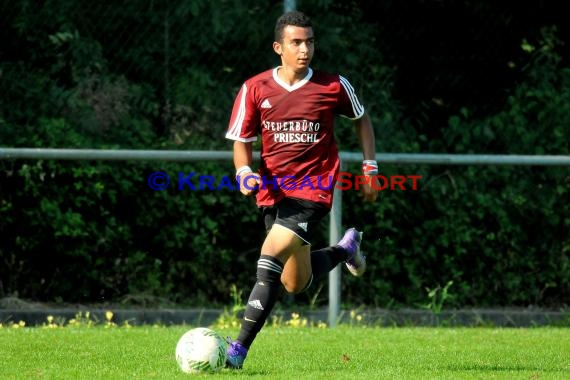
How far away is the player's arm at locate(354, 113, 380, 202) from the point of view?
6891 mm

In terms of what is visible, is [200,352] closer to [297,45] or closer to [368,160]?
[368,160]

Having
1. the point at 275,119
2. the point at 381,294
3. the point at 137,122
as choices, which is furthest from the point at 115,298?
the point at 275,119

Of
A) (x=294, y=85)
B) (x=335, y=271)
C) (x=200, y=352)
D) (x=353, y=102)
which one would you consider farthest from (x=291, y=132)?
(x=335, y=271)

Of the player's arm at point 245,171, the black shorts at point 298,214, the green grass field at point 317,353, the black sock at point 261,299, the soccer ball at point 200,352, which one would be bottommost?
the green grass field at point 317,353

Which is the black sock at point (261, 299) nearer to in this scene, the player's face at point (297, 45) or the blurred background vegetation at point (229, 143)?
the player's face at point (297, 45)

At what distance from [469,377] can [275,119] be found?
173cm

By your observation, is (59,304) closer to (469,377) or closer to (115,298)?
(115,298)

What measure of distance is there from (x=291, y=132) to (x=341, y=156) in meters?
2.29

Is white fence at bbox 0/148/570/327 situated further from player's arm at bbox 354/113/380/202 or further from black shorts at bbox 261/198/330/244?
black shorts at bbox 261/198/330/244

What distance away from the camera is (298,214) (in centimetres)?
662

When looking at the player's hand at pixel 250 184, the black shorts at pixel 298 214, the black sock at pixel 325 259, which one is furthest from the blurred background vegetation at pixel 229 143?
the player's hand at pixel 250 184

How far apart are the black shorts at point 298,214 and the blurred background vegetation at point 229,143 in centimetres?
300

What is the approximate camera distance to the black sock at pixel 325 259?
7.16 meters

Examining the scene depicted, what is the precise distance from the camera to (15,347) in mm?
7387
